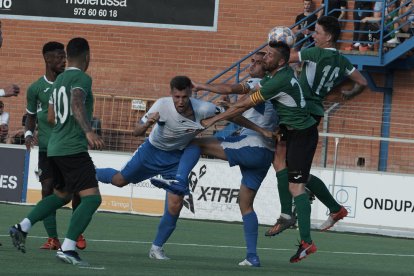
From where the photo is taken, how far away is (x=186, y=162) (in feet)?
41.1

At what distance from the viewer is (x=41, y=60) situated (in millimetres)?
27438

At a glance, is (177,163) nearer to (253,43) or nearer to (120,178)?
(120,178)

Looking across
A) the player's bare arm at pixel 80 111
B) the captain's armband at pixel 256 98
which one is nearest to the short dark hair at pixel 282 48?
the captain's armband at pixel 256 98

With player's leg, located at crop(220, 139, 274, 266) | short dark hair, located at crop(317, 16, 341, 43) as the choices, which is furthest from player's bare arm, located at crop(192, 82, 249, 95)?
short dark hair, located at crop(317, 16, 341, 43)

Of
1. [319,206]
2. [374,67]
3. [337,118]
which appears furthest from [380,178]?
[374,67]

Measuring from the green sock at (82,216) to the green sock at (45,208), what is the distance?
0.79 meters

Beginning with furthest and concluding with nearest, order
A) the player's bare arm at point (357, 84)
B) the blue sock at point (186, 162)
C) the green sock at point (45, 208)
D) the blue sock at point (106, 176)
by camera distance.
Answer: the blue sock at point (106, 176) < the player's bare arm at point (357, 84) < the blue sock at point (186, 162) < the green sock at point (45, 208)

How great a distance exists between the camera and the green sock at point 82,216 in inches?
419

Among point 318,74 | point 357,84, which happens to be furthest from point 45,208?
point 357,84

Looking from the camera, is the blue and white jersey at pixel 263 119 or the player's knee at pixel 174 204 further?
the blue and white jersey at pixel 263 119

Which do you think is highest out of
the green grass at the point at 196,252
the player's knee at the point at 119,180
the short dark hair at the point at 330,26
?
the short dark hair at the point at 330,26

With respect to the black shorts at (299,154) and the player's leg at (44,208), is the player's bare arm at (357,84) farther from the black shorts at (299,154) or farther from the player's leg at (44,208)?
the player's leg at (44,208)

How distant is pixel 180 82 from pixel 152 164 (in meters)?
1.23

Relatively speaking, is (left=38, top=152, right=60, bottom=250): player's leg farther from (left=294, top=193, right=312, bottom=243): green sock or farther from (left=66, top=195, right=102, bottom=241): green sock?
(left=294, top=193, right=312, bottom=243): green sock
